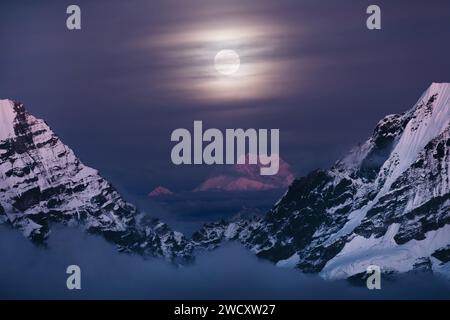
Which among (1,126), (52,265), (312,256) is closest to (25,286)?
(52,265)

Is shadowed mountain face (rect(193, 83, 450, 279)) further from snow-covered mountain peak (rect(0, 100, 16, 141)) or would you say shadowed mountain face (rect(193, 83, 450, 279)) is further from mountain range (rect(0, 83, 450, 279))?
snow-covered mountain peak (rect(0, 100, 16, 141))

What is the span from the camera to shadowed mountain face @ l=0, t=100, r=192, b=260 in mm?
24438

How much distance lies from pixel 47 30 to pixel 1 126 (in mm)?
1351

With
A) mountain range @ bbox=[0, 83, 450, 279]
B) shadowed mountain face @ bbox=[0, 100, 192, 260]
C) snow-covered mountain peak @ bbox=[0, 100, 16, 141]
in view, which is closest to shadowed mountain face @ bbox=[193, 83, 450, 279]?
mountain range @ bbox=[0, 83, 450, 279]

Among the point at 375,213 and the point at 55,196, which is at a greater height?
the point at 55,196

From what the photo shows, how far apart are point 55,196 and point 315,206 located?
3.30 metres

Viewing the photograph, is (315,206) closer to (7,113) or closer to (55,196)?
(55,196)

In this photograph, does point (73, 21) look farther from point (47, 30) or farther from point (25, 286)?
point (25, 286)

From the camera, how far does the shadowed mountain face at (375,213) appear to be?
2417 cm

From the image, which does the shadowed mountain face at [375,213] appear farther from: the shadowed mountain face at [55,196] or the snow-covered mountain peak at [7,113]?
the snow-covered mountain peak at [7,113]

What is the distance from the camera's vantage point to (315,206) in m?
24.9

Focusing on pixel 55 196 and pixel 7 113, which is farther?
pixel 55 196

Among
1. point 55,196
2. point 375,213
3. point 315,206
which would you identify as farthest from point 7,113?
point 375,213

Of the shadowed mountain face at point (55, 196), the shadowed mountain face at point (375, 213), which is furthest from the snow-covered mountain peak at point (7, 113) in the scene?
the shadowed mountain face at point (375, 213)
